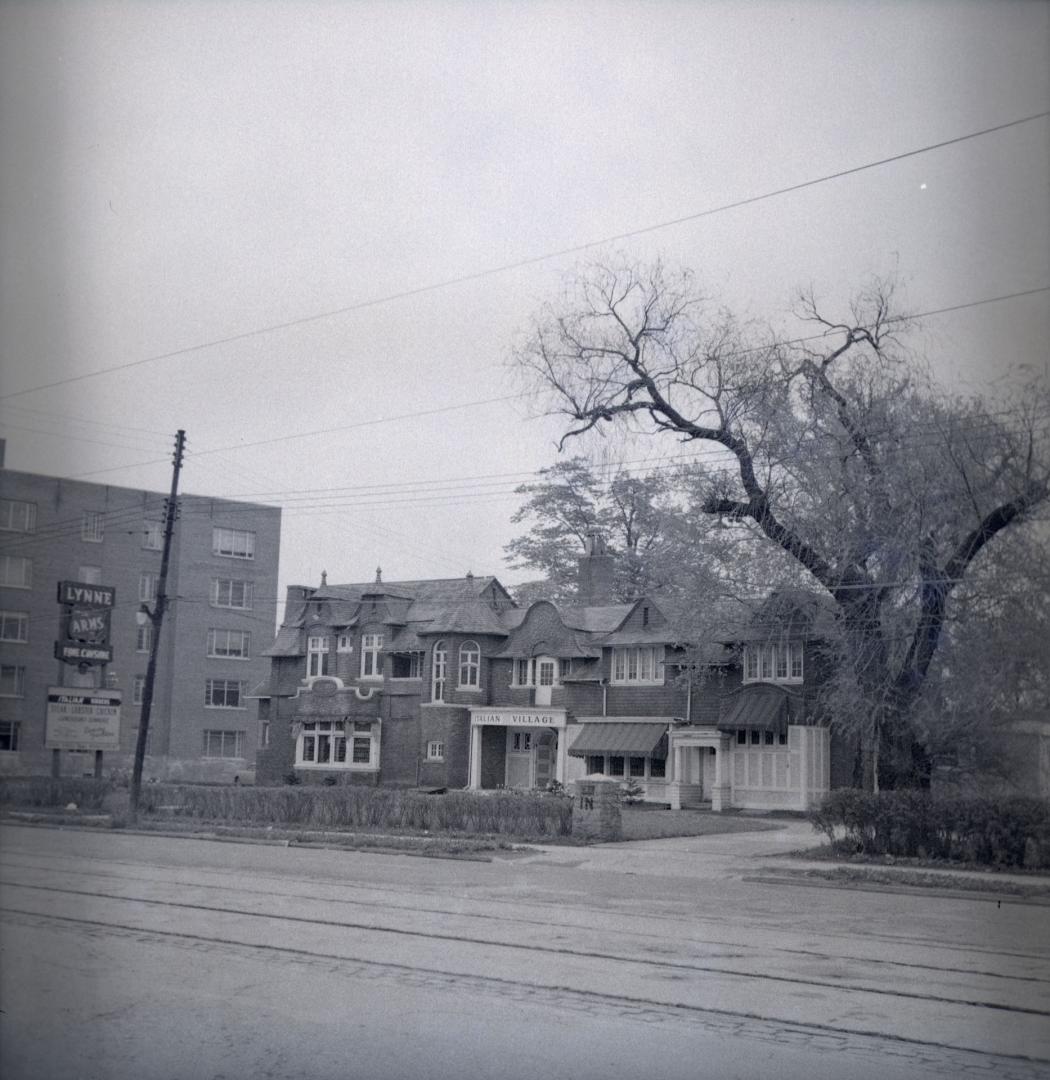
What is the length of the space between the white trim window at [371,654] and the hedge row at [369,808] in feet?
7.93

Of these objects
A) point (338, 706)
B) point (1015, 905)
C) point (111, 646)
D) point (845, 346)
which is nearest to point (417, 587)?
point (338, 706)

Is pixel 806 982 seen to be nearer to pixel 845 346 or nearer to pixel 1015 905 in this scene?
pixel 1015 905

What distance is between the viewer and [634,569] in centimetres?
1336

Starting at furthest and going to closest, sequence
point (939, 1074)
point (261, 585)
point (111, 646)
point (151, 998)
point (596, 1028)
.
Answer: point (261, 585), point (111, 646), point (151, 998), point (596, 1028), point (939, 1074)

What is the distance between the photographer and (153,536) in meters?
9.91

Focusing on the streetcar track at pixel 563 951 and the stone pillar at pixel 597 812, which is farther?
the stone pillar at pixel 597 812

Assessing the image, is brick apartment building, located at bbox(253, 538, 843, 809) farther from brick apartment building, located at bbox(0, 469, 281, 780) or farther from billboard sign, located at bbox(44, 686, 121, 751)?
billboard sign, located at bbox(44, 686, 121, 751)

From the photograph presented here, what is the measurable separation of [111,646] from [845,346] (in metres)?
8.90

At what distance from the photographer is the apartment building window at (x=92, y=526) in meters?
9.31

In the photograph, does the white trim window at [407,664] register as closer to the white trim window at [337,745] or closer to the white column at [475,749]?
the white trim window at [337,745]

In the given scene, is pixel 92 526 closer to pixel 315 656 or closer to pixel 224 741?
pixel 224 741

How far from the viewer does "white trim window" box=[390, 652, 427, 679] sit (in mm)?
12750

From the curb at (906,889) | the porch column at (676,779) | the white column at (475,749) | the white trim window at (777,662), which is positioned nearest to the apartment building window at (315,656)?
the white column at (475,749)

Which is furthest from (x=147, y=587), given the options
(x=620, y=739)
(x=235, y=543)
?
(x=620, y=739)
